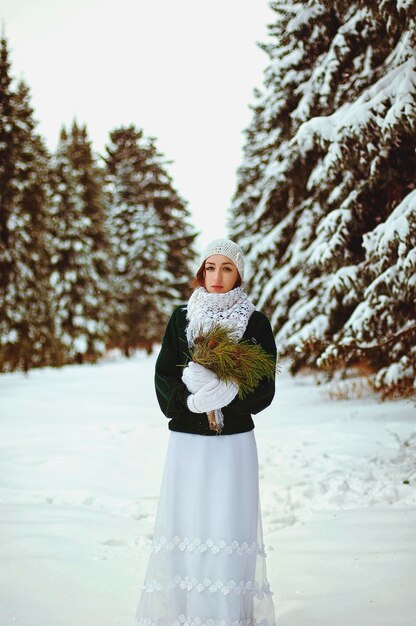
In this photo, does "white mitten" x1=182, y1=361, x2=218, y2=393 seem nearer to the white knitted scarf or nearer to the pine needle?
the pine needle

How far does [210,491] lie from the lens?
3.29 metres

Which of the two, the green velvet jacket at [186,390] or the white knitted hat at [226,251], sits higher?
the white knitted hat at [226,251]

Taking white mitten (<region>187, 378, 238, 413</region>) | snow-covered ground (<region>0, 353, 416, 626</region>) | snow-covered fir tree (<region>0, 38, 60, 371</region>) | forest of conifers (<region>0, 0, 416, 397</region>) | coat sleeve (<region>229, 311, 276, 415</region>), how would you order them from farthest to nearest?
snow-covered fir tree (<region>0, 38, 60, 371</region>) < forest of conifers (<region>0, 0, 416, 397</region>) < snow-covered ground (<region>0, 353, 416, 626</region>) < coat sleeve (<region>229, 311, 276, 415</region>) < white mitten (<region>187, 378, 238, 413</region>)

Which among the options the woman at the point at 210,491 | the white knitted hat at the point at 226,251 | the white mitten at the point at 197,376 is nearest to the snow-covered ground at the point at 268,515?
the woman at the point at 210,491

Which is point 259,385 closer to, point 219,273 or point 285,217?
point 219,273

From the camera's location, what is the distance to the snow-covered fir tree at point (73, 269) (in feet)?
102

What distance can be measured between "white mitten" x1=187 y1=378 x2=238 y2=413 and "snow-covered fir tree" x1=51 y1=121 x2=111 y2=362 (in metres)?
28.8

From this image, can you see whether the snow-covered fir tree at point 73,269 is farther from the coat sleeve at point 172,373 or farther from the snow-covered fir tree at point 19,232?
the coat sleeve at point 172,373

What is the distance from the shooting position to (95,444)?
9.69 metres

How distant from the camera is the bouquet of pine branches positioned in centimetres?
313

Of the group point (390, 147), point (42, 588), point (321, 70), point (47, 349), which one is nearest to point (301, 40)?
point (321, 70)

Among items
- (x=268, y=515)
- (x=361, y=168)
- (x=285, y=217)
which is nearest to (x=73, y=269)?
(x=285, y=217)

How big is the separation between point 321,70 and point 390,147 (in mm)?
2235

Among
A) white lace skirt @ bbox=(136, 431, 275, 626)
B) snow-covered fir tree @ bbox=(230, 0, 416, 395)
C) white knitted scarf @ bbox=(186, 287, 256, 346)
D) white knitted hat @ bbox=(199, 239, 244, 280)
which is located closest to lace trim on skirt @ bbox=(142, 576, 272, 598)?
white lace skirt @ bbox=(136, 431, 275, 626)
